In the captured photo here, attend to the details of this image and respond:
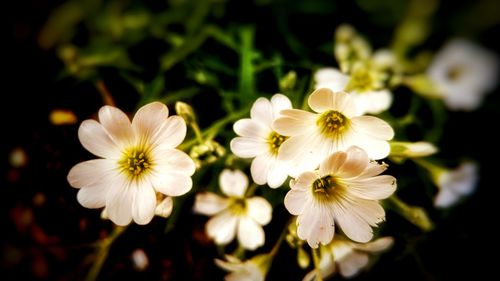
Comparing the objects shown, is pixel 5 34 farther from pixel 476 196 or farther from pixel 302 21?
pixel 476 196

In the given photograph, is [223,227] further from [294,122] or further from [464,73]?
[464,73]

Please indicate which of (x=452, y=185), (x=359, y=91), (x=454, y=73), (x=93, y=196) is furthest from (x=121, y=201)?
(x=454, y=73)

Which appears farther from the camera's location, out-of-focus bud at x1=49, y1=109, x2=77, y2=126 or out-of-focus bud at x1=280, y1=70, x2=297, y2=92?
out-of-focus bud at x1=49, y1=109, x2=77, y2=126

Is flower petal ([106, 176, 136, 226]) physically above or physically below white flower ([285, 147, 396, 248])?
above

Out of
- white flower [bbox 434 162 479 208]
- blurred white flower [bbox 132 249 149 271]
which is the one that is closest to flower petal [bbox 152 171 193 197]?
blurred white flower [bbox 132 249 149 271]

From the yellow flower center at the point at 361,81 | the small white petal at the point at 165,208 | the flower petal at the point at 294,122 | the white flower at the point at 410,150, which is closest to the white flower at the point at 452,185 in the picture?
the white flower at the point at 410,150

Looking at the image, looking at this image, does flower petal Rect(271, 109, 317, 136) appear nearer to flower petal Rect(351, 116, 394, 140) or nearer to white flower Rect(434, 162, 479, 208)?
flower petal Rect(351, 116, 394, 140)

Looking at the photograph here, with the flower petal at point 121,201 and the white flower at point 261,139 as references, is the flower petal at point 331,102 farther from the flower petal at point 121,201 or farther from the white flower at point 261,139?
the flower petal at point 121,201
